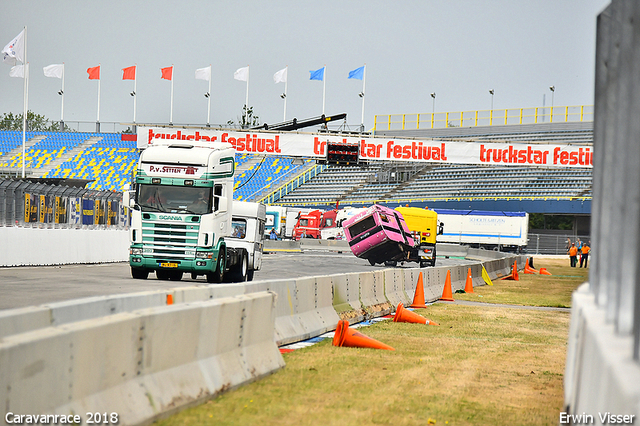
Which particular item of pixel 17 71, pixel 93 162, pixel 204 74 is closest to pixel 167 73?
pixel 204 74

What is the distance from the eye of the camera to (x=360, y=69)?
217 feet

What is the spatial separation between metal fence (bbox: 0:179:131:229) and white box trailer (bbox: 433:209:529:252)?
41.5 metres

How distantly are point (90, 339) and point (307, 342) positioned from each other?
673 centimetres

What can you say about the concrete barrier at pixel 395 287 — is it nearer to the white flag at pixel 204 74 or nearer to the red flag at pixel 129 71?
the red flag at pixel 129 71

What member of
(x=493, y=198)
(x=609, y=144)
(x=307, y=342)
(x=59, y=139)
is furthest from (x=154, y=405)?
(x=59, y=139)

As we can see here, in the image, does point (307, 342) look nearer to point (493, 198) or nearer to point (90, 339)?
point (90, 339)

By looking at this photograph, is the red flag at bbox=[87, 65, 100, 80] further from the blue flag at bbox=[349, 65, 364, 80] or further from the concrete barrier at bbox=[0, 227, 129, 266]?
the concrete barrier at bbox=[0, 227, 129, 266]

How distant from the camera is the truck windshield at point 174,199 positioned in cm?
2208

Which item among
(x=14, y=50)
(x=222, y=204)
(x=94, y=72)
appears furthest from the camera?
(x=94, y=72)

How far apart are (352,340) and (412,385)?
9.40 feet

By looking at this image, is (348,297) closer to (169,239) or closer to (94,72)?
(169,239)

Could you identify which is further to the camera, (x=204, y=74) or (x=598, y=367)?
(x=204, y=74)

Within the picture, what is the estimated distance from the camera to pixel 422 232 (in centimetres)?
4434

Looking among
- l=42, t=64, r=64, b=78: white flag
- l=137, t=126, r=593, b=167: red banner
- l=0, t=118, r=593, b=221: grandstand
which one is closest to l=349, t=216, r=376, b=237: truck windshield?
l=137, t=126, r=593, b=167: red banner
